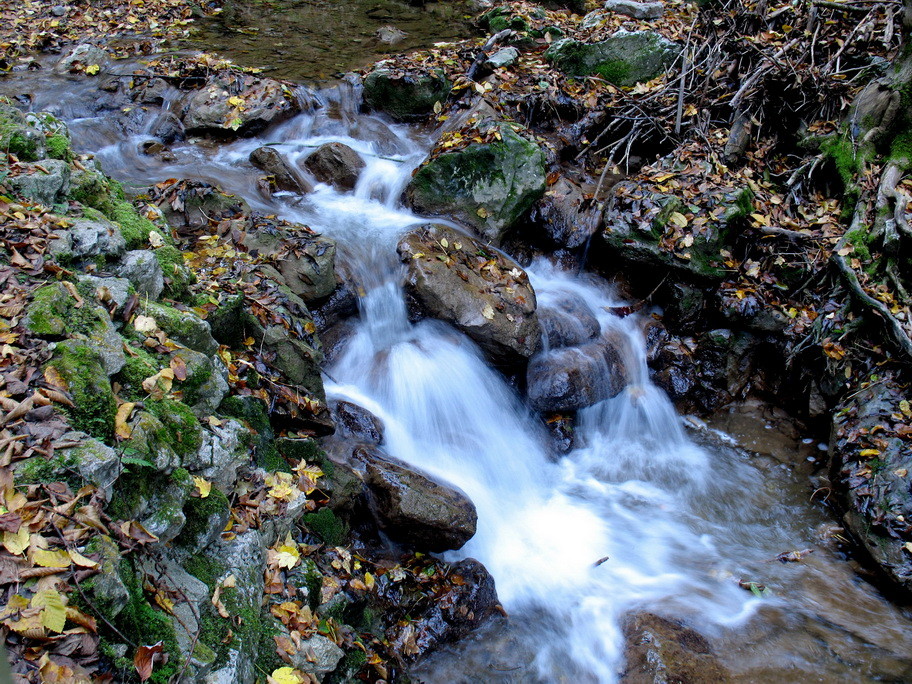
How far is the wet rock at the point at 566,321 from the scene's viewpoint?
22.9 ft

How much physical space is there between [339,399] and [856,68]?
800 centimetres

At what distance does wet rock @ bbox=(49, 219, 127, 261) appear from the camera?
366cm

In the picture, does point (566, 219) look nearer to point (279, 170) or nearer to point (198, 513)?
point (279, 170)

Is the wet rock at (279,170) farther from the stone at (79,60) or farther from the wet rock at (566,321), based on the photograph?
the stone at (79,60)

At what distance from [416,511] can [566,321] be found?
11.2 ft

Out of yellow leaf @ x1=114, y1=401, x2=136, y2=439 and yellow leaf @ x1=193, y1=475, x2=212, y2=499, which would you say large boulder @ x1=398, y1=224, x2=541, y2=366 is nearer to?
yellow leaf @ x1=193, y1=475, x2=212, y2=499

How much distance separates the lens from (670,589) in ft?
16.9

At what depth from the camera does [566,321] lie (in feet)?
23.4

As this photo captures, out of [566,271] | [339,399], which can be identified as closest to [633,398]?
[566,271]

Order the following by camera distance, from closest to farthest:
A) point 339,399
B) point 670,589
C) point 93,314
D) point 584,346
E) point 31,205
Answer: point 93,314
point 31,205
point 670,589
point 339,399
point 584,346

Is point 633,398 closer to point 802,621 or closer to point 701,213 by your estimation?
point 701,213

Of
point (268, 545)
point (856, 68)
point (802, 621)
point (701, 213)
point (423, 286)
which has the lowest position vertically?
point (802, 621)

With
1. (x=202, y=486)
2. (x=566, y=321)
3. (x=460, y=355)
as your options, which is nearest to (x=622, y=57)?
(x=566, y=321)

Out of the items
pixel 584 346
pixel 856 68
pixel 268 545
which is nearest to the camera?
pixel 268 545
